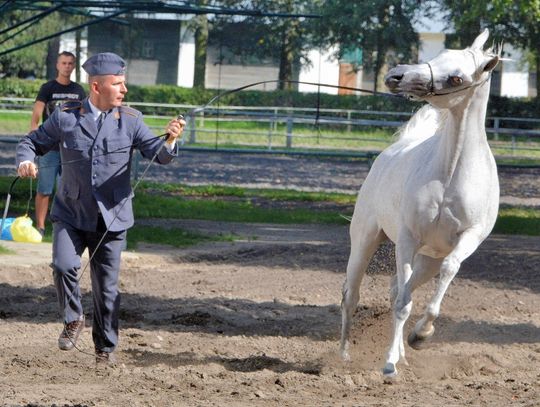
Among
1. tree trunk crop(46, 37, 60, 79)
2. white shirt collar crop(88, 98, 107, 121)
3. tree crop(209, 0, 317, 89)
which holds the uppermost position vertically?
tree crop(209, 0, 317, 89)

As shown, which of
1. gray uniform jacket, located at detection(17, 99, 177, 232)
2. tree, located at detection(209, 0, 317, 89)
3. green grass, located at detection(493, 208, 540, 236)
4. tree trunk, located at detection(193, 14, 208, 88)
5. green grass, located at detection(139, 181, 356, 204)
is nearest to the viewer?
gray uniform jacket, located at detection(17, 99, 177, 232)

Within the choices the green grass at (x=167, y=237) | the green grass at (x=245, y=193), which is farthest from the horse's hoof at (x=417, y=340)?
the green grass at (x=245, y=193)

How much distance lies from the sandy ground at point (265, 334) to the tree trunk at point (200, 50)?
102 ft

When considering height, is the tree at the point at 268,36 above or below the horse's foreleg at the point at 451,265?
above

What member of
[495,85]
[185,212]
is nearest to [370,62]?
[495,85]

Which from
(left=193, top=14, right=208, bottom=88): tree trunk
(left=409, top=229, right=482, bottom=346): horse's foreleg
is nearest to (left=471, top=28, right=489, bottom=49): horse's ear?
(left=409, top=229, right=482, bottom=346): horse's foreleg

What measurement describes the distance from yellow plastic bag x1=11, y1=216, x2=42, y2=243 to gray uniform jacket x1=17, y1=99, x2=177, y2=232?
15.1ft

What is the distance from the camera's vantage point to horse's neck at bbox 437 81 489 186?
654 centimetres

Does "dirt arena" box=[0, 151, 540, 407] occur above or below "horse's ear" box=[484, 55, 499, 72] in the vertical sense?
below

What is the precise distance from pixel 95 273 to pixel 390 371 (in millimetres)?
1895

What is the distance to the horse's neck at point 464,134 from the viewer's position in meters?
6.54

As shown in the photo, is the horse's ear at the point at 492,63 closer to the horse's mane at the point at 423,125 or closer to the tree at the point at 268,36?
the horse's mane at the point at 423,125

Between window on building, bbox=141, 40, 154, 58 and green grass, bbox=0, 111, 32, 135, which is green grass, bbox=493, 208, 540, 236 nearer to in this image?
green grass, bbox=0, 111, 32, 135

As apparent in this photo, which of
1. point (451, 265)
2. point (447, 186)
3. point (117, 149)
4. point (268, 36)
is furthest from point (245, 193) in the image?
point (268, 36)
